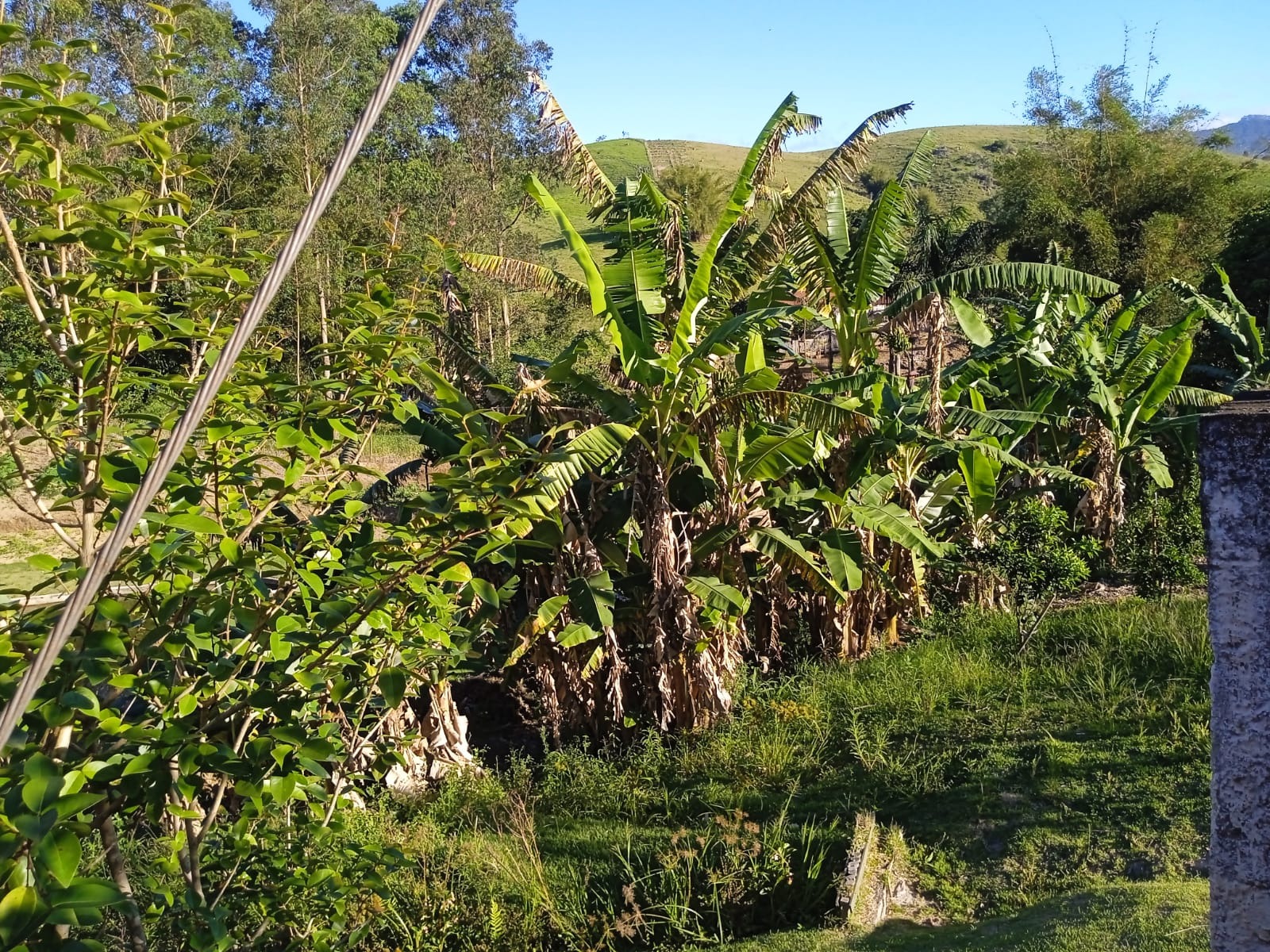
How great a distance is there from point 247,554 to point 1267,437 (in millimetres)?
2248

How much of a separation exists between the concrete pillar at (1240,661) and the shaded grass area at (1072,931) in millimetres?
1438

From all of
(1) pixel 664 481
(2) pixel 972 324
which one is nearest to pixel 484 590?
(1) pixel 664 481

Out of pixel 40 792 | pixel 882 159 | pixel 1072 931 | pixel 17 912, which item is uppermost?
pixel 882 159

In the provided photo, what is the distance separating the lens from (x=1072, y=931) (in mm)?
3744

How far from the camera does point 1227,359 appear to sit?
13.6 m

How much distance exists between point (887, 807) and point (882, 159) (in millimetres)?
69162

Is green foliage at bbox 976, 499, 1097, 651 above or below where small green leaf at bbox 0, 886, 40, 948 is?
below

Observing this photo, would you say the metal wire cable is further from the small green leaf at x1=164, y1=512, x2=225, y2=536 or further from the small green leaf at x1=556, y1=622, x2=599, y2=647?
the small green leaf at x1=556, y1=622, x2=599, y2=647

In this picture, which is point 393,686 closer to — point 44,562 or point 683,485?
point 44,562

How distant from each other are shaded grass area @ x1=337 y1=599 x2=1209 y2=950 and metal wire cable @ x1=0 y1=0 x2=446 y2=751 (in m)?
3.03

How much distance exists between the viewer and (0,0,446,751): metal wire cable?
963 millimetres

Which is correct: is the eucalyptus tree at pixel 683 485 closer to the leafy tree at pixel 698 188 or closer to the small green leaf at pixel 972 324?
the small green leaf at pixel 972 324

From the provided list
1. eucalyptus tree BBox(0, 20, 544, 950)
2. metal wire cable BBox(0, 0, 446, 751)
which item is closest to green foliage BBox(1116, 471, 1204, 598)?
eucalyptus tree BBox(0, 20, 544, 950)

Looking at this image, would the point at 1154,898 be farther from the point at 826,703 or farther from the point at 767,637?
the point at 767,637
